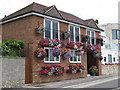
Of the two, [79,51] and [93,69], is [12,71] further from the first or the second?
[93,69]

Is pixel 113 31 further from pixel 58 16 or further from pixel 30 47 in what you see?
pixel 30 47

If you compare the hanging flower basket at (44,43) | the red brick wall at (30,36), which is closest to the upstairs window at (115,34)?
the red brick wall at (30,36)

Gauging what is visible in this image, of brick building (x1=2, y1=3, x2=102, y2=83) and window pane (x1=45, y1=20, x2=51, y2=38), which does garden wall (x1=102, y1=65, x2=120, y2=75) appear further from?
window pane (x1=45, y1=20, x2=51, y2=38)

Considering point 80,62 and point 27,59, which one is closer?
point 27,59

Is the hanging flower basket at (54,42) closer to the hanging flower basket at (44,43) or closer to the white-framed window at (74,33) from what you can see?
the hanging flower basket at (44,43)

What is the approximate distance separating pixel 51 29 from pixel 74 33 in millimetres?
3542

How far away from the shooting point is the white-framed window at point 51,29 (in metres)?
16.9

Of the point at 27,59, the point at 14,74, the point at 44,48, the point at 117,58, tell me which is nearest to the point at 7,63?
the point at 14,74

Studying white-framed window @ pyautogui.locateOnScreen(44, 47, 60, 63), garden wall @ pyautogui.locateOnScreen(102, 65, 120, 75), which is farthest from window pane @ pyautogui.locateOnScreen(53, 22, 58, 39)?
garden wall @ pyautogui.locateOnScreen(102, 65, 120, 75)

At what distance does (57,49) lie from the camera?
16094mm

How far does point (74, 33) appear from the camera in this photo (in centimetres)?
1988

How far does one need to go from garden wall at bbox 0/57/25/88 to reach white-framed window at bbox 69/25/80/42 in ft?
22.6

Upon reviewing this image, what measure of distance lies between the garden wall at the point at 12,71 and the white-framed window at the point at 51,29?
3.65 m

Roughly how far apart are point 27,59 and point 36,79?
5.84 feet
